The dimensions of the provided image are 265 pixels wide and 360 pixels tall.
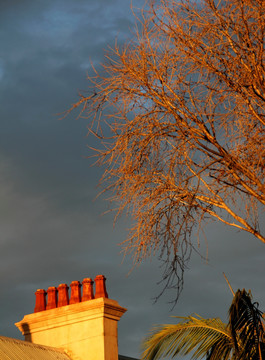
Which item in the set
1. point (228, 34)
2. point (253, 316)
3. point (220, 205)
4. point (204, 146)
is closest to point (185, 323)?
point (253, 316)


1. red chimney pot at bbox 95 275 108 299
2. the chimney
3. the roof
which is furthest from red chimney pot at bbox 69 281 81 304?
the roof

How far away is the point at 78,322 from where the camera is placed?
13664 millimetres

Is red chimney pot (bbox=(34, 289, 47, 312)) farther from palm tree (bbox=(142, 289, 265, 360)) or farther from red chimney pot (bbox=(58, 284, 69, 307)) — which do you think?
palm tree (bbox=(142, 289, 265, 360))

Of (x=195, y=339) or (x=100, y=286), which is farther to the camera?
(x=100, y=286)

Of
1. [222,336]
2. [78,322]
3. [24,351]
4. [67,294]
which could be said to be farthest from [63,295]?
[222,336]

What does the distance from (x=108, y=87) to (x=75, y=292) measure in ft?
27.9

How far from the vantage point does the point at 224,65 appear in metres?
6.00

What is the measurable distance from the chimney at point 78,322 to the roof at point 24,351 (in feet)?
1.50

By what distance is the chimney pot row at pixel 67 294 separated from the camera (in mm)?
13812

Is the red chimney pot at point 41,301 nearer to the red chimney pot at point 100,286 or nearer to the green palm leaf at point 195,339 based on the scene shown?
the red chimney pot at point 100,286

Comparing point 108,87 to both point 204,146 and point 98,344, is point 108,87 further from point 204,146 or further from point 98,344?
point 98,344

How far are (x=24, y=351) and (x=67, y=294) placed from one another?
83.0 inches

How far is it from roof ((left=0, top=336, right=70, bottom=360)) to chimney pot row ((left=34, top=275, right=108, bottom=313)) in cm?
112

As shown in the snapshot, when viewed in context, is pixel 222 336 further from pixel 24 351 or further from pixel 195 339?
pixel 24 351
